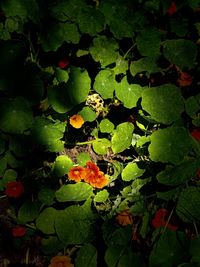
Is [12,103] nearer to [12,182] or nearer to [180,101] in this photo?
[12,182]

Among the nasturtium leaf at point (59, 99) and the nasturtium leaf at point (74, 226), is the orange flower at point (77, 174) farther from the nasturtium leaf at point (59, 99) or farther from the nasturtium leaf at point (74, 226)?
the nasturtium leaf at point (59, 99)

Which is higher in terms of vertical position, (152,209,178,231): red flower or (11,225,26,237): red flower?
(152,209,178,231): red flower

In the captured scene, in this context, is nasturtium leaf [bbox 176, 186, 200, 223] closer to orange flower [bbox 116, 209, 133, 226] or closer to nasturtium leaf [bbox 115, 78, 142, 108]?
orange flower [bbox 116, 209, 133, 226]

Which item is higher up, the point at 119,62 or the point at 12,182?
the point at 119,62

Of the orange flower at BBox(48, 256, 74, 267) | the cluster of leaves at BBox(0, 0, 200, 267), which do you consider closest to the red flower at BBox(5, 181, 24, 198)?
the cluster of leaves at BBox(0, 0, 200, 267)

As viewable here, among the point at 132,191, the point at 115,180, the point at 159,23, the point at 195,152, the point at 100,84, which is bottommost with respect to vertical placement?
the point at 115,180

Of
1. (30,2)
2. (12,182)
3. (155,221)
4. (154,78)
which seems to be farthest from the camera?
(154,78)

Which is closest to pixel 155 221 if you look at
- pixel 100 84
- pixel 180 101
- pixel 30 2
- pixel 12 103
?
pixel 180 101

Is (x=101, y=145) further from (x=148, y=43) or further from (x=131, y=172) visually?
(x=148, y=43)
